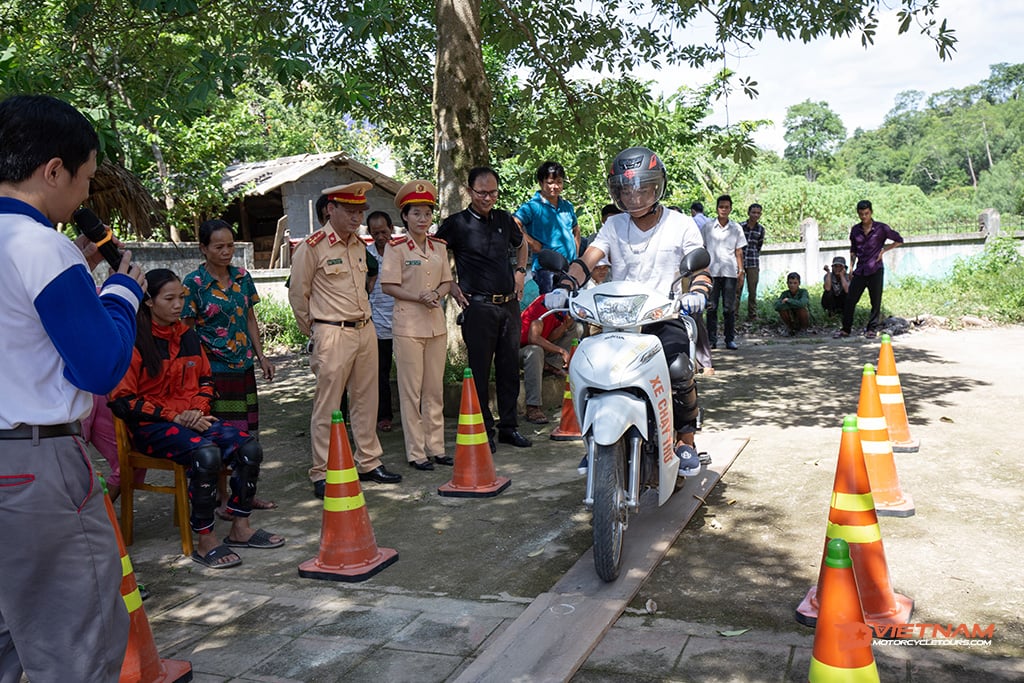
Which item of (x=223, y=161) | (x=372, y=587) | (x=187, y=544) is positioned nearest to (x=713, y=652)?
(x=372, y=587)

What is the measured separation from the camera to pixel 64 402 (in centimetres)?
232

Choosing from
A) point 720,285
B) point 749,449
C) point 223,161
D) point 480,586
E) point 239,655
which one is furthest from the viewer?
point 223,161

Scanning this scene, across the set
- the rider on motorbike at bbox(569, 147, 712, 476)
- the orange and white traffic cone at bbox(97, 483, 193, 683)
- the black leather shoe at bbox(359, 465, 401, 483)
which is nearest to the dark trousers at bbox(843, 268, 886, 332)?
the rider on motorbike at bbox(569, 147, 712, 476)

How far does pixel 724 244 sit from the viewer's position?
1206 centimetres

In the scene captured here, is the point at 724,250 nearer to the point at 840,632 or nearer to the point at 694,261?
the point at 694,261

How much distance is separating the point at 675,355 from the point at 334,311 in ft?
7.90

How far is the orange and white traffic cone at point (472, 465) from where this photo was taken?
5887 mm

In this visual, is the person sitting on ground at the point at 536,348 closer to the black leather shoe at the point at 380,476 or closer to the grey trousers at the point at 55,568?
the black leather shoe at the point at 380,476

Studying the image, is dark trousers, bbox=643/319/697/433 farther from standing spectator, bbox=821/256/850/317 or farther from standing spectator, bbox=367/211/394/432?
standing spectator, bbox=821/256/850/317

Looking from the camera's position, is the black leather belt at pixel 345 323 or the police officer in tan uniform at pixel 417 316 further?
the police officer in tan uniform at pixel 417 316

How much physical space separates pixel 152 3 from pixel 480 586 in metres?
4.73

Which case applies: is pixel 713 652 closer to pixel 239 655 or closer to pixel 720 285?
pixel 239 655

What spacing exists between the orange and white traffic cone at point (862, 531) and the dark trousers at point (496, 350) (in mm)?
3748

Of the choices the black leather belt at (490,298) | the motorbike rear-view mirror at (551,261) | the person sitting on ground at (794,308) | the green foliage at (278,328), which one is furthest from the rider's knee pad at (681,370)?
the green foliage at (278,328)
